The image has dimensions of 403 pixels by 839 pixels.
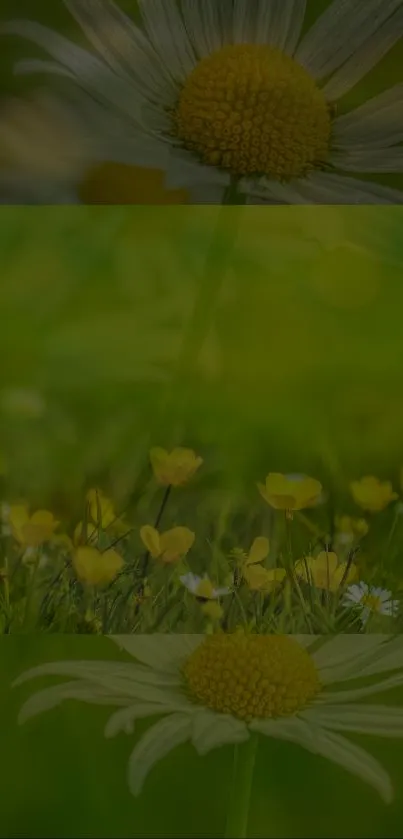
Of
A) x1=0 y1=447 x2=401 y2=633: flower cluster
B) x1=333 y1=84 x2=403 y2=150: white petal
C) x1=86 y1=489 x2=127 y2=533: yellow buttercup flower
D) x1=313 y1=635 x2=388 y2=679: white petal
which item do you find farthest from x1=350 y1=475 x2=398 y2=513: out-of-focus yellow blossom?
x1=333 y1=84 x2=403 y2=150: white petal

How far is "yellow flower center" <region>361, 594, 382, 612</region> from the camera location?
93 centimetres

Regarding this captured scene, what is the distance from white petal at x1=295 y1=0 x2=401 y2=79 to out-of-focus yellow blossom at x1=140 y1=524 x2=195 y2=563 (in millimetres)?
454

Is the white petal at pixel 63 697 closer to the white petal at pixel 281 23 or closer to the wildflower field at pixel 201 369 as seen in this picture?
the wildflower field at pixel 201 369

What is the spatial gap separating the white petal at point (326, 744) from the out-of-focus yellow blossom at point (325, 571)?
13cm

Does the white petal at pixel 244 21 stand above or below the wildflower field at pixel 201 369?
above

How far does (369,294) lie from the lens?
3.11 feet

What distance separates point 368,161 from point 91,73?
28 centimetres

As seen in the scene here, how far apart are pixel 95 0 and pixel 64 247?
0.78 ft

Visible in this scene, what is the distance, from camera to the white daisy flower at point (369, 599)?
36.5 inches

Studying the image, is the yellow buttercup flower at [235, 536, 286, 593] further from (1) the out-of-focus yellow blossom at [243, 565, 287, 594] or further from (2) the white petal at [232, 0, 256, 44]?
(2) the white petal at [232, 0, 256, 44]

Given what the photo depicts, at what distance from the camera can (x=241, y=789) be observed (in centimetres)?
87

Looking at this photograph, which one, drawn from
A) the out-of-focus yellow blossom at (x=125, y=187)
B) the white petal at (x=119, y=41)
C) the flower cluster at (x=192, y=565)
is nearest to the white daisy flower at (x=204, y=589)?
the flower cluster at (x=192, y=565)

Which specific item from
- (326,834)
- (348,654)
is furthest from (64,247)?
(326,834)

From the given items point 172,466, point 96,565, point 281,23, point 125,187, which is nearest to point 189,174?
point 125,187
